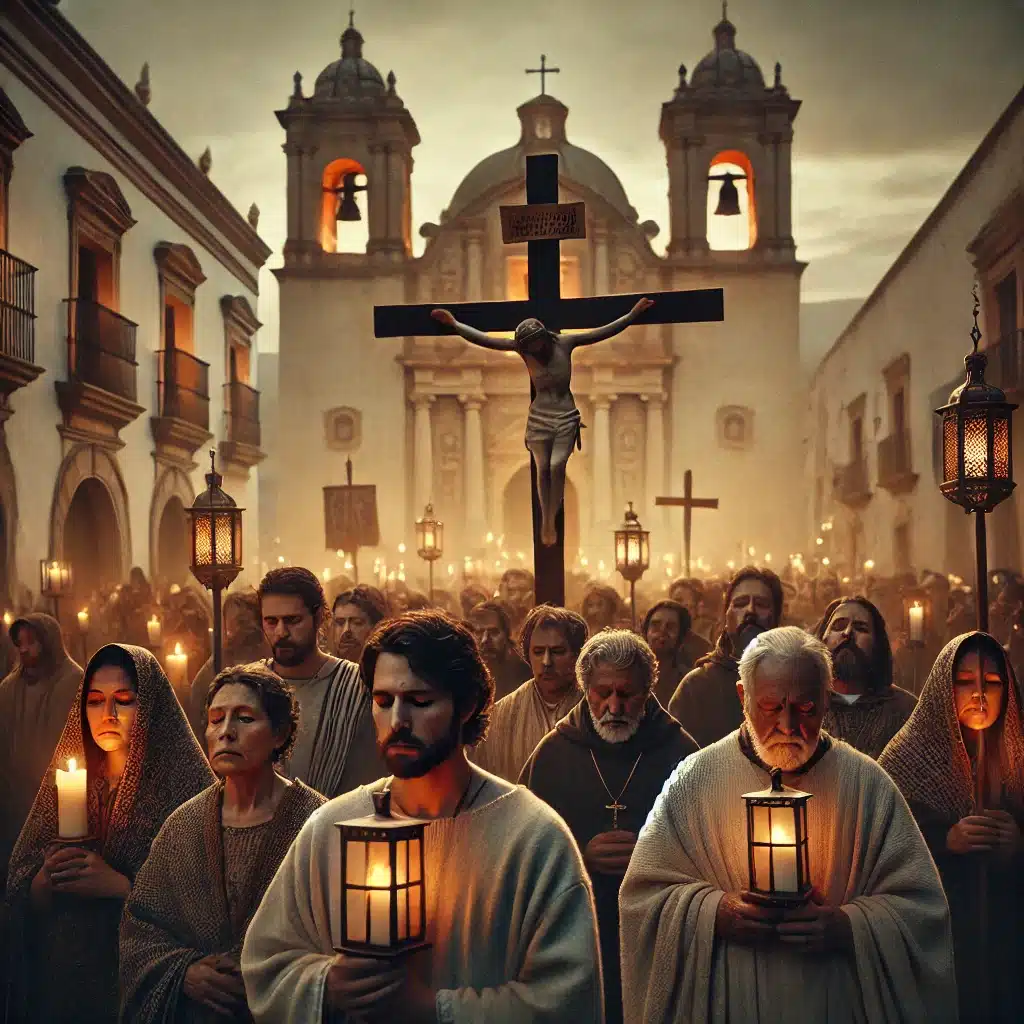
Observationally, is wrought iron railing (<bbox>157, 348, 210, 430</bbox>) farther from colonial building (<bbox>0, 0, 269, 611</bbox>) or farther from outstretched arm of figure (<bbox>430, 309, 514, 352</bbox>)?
outstretched arm of figure (<bbox>430, 309, 514, 352</bbox>)

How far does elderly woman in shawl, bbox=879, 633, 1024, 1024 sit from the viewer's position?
153 inches

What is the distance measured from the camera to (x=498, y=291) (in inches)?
809

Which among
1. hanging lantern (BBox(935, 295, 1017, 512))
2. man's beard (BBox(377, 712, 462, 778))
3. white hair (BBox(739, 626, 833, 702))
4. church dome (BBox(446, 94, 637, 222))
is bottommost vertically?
man's beard (BBox(377, 712, 462, 778))

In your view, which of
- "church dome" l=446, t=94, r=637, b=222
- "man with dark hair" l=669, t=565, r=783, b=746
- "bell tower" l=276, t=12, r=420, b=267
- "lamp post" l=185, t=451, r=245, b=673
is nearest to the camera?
"man with dark hair" l=669, t=565, r=783, b=746

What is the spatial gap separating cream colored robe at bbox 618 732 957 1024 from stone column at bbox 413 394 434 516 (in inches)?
671

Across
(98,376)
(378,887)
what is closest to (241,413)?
(98,376)

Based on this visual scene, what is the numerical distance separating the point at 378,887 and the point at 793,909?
0.98 metres

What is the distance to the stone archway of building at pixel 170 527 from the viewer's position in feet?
46.2

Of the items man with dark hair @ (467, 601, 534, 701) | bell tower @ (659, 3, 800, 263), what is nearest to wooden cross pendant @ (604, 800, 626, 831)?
man with dark hair @ (467, 601, 534, 701)

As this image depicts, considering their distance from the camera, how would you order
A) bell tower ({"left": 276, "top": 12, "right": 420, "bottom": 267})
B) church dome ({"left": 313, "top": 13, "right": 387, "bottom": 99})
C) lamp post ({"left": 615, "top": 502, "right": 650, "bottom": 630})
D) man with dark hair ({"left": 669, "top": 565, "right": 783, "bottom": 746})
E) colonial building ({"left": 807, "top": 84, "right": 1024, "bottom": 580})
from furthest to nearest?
1. bell tower ({"left": 276, "top": 12, "right": 420, "bottom": 267})
2. church dome ({"left": 313, "top": 13, "right": 387, "bottom": 99})
3. colonial building ({"left": 807, "top": 84, "right": 1024, "bottom": 580})
4. lamp post ({"left": 615, "top": 502, "right": 650, "bottom": 630})
5. man with dark hair ({"left": 669, "top": 565, "right": 783, "bottom": 746})

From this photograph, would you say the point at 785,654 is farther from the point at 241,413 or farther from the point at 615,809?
the point at 241,413

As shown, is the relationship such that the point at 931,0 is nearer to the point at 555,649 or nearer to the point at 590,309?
the point at 590,309

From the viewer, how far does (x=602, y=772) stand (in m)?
4.19

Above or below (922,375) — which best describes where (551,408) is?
below
